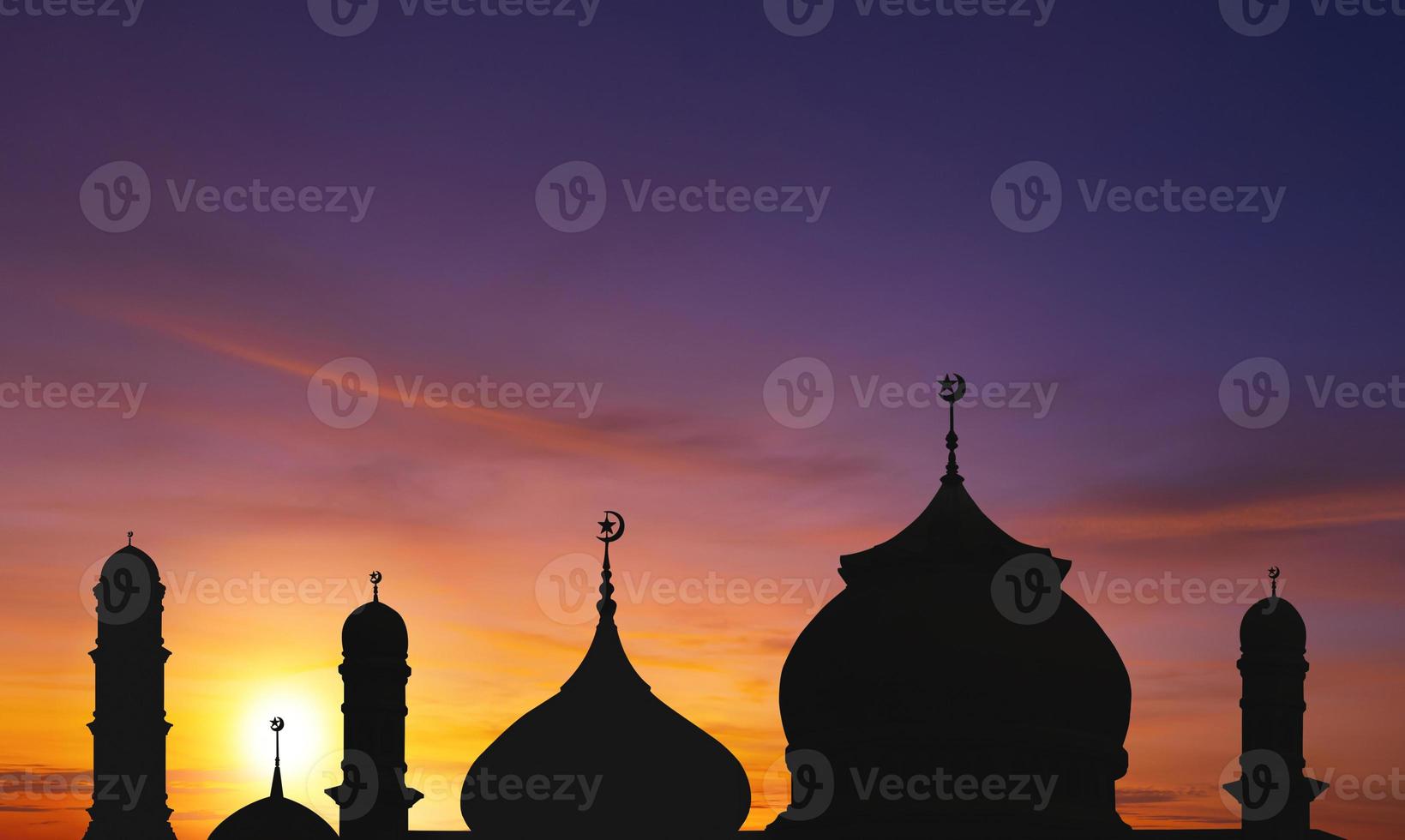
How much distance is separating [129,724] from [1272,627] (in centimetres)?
3173

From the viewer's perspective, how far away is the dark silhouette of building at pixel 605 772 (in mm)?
44594

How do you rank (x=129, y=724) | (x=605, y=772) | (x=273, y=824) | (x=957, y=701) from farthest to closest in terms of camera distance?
(x=129, y=724), (x=273, y=824), (x=957, y=701), (x=605, y=772)

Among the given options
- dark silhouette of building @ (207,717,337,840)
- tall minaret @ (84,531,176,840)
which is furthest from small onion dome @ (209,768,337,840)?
tall minaret @ (84,531,176,840)

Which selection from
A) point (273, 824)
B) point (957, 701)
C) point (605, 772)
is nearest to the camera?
point (605, 772)

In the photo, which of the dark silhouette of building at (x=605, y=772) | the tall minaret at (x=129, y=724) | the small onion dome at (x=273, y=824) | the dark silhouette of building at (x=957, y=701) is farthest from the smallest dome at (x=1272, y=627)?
the tall minaret at (x=129, y=724)

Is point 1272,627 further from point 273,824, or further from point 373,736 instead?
point 273,824

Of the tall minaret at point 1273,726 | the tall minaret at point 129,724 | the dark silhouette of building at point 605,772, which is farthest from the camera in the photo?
the tall minaret at point 129,724

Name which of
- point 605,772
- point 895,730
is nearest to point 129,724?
point 605,772

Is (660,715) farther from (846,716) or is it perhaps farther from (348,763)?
(348,763)

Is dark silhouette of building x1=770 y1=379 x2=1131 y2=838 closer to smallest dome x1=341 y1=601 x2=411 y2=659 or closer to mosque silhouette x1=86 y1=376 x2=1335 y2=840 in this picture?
mosque silhouette x1=86 y1=376 x2=1335 y2=840

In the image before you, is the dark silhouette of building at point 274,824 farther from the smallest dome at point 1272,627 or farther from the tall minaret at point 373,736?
the smallest dome at point 1272,627

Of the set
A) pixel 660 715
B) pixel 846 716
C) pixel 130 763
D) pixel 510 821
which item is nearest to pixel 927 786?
pixel 846 716

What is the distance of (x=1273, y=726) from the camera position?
4588 centimetres

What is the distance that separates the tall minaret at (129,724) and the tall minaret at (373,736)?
10387mm
